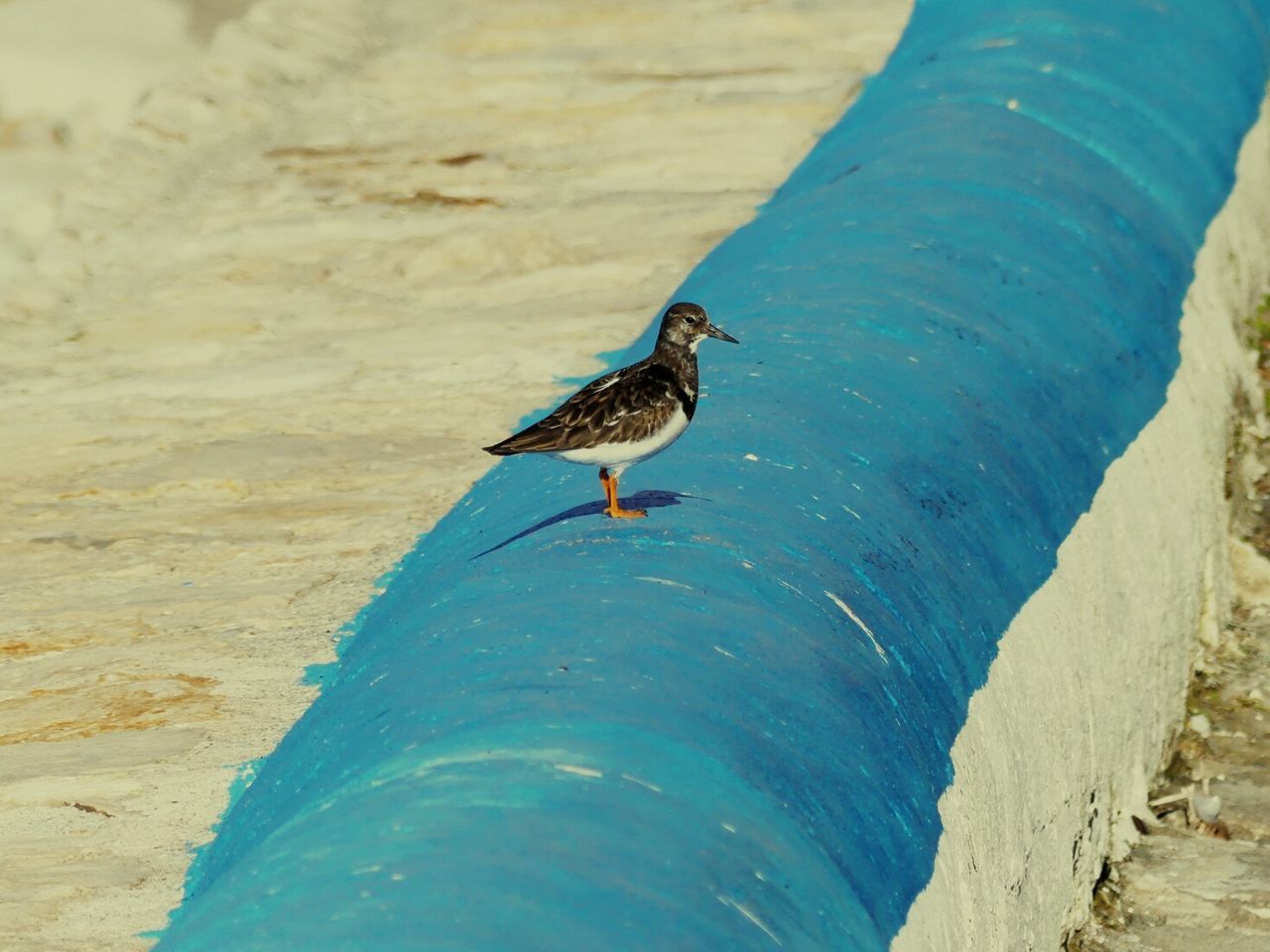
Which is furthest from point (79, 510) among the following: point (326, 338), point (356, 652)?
point (356, 652)

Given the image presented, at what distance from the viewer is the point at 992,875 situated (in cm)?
424

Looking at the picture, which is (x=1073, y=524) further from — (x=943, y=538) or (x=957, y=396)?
(x=943, y=538)

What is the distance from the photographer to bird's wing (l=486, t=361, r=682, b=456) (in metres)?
4.14

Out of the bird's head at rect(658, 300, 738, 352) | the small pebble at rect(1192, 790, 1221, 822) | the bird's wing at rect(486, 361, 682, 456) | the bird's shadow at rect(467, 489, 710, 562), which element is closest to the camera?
the bird's wing at rect(486, 361, 682, 456)

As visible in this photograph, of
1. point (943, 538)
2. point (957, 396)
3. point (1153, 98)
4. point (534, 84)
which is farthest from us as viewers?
point (534, 84)

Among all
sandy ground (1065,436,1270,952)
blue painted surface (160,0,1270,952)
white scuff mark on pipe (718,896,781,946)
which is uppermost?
blue painted surface (160,0,1270,952)

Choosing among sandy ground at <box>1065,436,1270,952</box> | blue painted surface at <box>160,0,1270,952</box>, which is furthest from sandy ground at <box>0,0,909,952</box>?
sandy ground at <box>1065,436,1270,952</box>

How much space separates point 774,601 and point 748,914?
0.96 meters

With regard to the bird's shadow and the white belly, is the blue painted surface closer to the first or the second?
the bird's shadow

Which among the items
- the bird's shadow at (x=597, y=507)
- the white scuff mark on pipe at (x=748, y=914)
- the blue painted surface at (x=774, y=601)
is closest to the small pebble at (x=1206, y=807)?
the blue painted surface at (x=774, y=601)

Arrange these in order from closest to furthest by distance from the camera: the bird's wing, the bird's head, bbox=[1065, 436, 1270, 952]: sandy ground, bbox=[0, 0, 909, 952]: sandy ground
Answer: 1. the bird's wing
2. the bird's head
3. bbox=[0, 0, 909, 952]: sandy ground
4. bbox=[1065, 436, 1270, 952]: sandy ground

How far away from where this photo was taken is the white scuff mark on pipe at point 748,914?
2.95 m

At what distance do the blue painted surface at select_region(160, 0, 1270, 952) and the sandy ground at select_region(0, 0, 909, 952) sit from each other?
455 mm

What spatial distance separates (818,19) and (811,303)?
5776 millimetres
